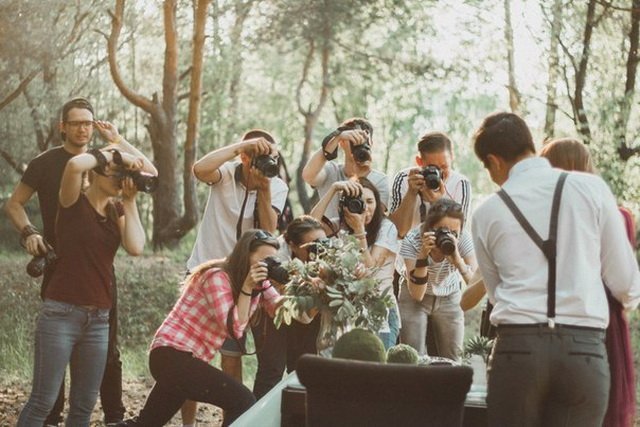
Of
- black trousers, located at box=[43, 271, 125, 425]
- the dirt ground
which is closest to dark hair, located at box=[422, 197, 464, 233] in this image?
black trousers, located at box=[43, 271, 125, 425]

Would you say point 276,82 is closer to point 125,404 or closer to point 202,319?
point 125,404

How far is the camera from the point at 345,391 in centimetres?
266

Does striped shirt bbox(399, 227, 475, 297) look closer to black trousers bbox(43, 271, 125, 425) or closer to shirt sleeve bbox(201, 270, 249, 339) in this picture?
shirt sleeve bbox(201, 270, 249, 339)

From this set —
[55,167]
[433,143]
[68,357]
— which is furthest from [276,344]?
[55,167]

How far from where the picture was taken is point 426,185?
447 cm

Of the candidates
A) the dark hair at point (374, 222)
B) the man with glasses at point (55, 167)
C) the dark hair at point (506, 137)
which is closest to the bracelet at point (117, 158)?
the man with glasses at point (55, 167)

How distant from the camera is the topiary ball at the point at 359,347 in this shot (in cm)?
301

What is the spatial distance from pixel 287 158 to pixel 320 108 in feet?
2.33

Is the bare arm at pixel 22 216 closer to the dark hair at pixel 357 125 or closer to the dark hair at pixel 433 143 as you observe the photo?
the dark hair at pixel 357 125

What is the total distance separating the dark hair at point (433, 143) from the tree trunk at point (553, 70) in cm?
404

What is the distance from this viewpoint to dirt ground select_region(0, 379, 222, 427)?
5617 mm

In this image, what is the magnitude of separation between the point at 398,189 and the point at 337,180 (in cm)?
28

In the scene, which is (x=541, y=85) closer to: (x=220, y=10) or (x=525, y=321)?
(x=220, y=10)

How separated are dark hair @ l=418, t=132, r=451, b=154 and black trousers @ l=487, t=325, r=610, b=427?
2032 millimetres
